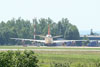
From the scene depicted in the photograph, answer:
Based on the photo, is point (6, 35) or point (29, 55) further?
point (6, 35)

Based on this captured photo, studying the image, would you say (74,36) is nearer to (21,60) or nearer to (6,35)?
(6,35)

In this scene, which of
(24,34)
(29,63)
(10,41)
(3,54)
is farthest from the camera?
(24,34)

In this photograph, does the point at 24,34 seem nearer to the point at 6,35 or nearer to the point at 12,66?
the point at 6,35

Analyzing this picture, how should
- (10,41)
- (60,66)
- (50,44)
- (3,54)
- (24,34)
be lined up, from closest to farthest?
(3,54)
(60,66)
(50,44)
(10,41)
(24,34)

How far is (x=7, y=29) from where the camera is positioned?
193m

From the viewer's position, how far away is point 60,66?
208 feet

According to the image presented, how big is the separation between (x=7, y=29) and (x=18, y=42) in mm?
11510

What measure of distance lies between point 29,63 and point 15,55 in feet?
12.8

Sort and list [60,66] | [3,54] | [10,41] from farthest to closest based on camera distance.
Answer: [10,41]
[60,66]
[3,54]

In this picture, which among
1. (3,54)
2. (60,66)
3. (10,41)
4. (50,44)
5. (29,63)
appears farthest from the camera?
(10,41)

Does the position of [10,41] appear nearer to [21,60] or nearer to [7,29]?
[7,29]

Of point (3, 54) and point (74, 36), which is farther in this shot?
point (74, 36)

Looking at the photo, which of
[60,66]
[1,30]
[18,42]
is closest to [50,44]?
[18,42]

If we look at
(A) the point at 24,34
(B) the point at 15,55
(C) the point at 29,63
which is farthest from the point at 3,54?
(A) the point at 24,34
